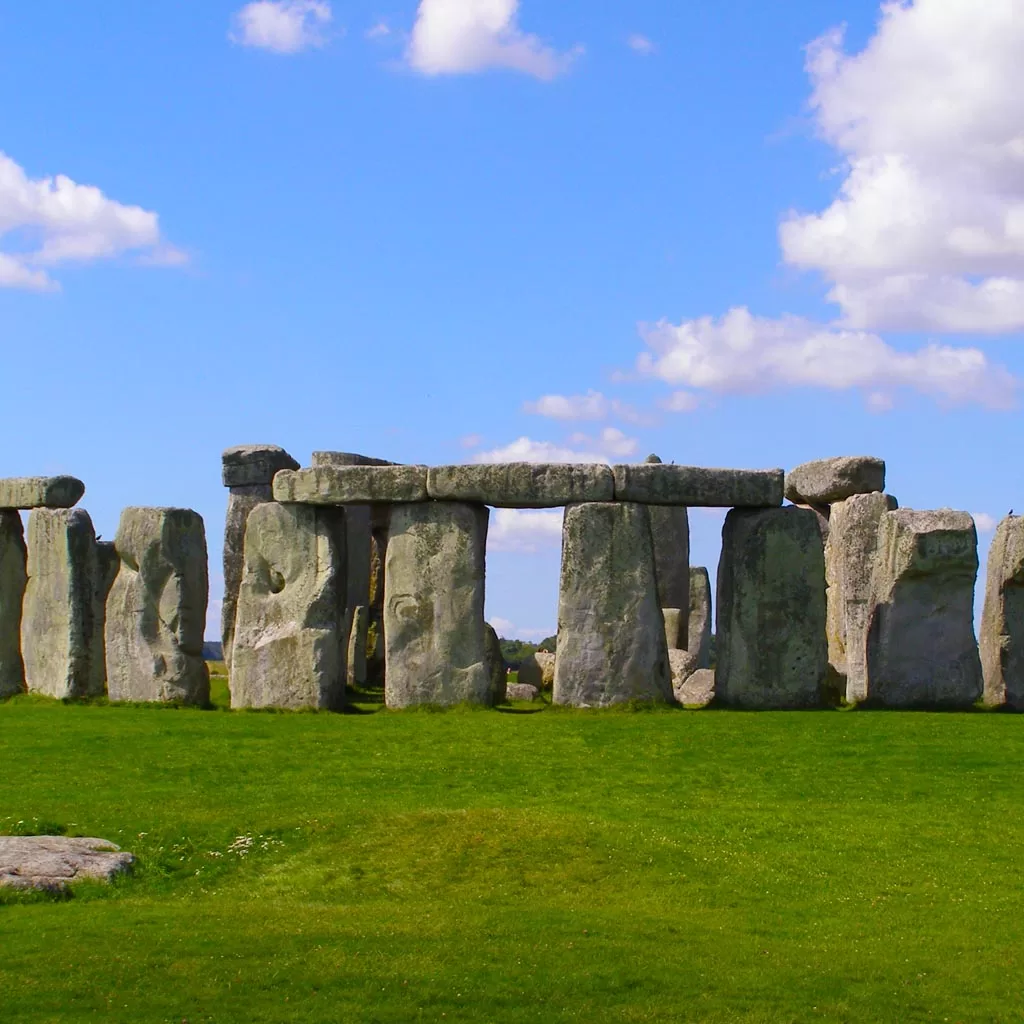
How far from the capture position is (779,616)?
22.5 m

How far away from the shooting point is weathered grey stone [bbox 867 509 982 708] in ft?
73.5

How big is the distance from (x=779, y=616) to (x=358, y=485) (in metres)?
5.76

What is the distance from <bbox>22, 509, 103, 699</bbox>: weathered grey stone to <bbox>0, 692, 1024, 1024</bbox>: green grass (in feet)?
11.2

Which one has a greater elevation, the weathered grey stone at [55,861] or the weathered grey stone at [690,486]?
the weathered grey stone at [690,486]

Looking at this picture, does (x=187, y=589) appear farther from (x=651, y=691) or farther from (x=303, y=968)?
(x=303, y=968)

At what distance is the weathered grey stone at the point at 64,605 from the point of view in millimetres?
24547

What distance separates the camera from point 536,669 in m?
28.9

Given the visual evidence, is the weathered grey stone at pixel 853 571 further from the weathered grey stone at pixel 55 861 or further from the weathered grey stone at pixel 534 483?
the weathered grey stone at pixel 55 861

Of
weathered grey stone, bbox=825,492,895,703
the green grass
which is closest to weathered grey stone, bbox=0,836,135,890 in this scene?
the green grass

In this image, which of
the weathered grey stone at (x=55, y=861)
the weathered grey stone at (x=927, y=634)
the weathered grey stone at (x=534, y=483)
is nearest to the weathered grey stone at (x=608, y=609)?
the weathered grey stone at (x=534, y=483)

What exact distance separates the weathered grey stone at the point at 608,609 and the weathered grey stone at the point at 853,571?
3420 mm

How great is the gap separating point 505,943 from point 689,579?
811 inches

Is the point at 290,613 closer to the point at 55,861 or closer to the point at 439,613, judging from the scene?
the point at 439,613

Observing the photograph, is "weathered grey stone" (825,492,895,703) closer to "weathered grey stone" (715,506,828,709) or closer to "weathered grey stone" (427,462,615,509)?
"weathered grey stone" (715,506,828,709)
